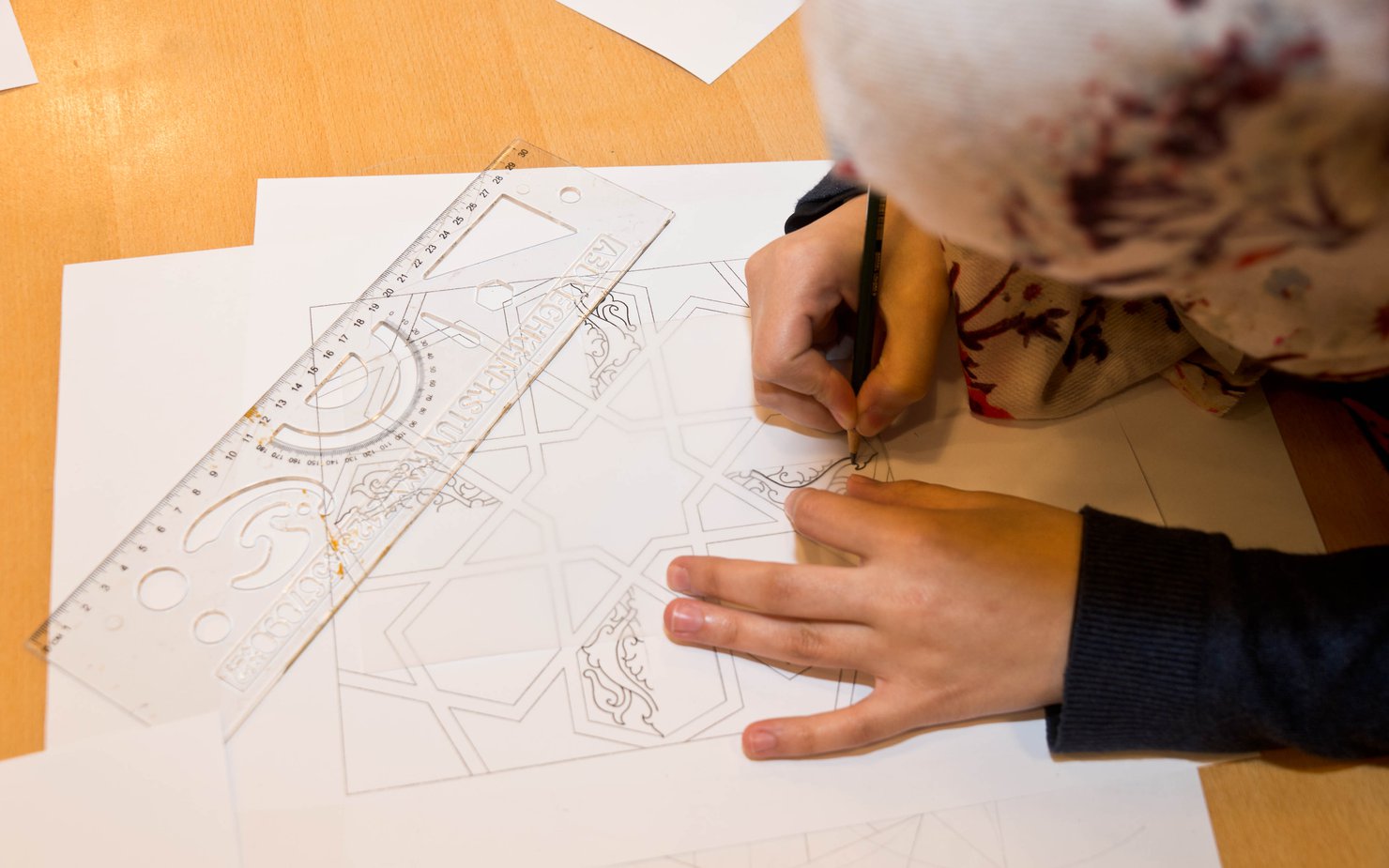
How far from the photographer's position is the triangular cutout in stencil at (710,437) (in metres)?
0.67

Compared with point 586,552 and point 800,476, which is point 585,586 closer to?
point 586,552

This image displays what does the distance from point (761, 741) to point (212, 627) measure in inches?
13.0

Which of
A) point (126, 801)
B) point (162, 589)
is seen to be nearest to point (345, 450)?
point (162, 589)

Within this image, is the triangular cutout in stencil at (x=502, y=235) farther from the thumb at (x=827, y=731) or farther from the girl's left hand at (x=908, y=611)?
the thumb at (x=827, y=731)

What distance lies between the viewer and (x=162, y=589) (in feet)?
1.93

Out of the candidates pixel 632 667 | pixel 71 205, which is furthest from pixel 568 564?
pixel 71 205

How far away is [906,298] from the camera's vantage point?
26.9 inches

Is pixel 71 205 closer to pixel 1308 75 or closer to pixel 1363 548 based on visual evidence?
pixel 1308 75

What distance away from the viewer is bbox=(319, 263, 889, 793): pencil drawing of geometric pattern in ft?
1.88

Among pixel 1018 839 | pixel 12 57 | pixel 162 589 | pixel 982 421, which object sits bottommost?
pixel 1018 839

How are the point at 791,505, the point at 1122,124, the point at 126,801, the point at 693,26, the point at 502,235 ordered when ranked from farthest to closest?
the point at 693,26
the point at 502,235
the point at 791,505
the point at 126,801
the point at 1122,124

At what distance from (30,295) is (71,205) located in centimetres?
8

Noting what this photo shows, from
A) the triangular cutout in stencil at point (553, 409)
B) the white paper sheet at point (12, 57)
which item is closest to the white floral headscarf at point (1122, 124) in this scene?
the triangular cutout in stencil at point (553, 409)

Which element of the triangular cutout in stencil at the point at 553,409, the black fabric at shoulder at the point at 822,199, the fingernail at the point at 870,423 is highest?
the black fabric at shoulder at the point at 822,199
